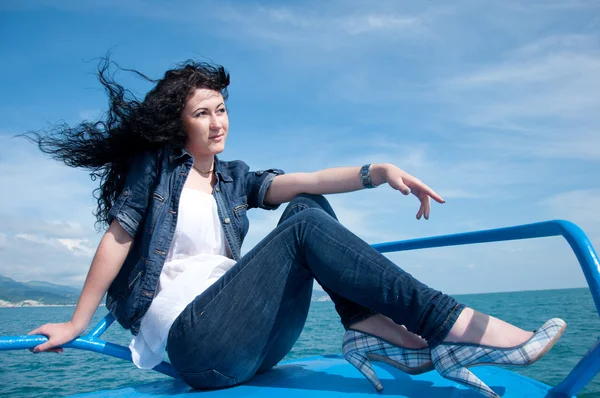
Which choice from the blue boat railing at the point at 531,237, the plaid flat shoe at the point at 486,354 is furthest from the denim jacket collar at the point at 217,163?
the plaid flat shoe at the point at 486,354

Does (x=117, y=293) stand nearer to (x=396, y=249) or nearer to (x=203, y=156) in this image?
(x=203, y=156)

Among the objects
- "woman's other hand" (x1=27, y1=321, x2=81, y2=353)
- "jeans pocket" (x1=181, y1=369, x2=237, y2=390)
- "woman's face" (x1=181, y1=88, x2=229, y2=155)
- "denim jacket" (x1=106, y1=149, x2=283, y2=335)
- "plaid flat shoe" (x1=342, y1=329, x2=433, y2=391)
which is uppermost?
"woman's face" (x1=181, y1=88, x2=229, y2=155)

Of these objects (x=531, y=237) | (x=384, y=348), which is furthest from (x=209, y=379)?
(x=531, y=237)

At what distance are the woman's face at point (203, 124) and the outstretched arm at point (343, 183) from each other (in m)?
0.33

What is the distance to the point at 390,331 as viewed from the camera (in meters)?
1.60

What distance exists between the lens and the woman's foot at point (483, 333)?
1.38 metres

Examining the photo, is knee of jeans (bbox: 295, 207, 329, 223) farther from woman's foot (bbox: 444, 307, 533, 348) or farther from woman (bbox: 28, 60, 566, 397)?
woman's foot (bbox: 444, 307, 533, 348)

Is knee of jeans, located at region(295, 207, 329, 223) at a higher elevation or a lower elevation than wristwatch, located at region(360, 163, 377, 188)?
lower

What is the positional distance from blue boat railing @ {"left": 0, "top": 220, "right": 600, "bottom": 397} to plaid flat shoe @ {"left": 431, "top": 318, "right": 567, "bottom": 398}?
0.34ft

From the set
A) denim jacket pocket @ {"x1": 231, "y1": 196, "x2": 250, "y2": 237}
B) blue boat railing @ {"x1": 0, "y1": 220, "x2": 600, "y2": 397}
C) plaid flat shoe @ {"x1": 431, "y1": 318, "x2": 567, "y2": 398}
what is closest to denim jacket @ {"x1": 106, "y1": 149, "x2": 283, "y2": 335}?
denim jacket pocket @ {"x1": 231, "y1": 196, "x2": 250, "y2": 237}

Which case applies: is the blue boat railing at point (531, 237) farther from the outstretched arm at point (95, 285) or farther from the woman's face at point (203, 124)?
the woman's face at point (203, 124)

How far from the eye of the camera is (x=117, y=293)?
1.95 m

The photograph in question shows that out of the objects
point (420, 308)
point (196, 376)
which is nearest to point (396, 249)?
point (420, 308)

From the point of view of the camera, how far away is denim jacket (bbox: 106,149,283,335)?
6.12 feet
